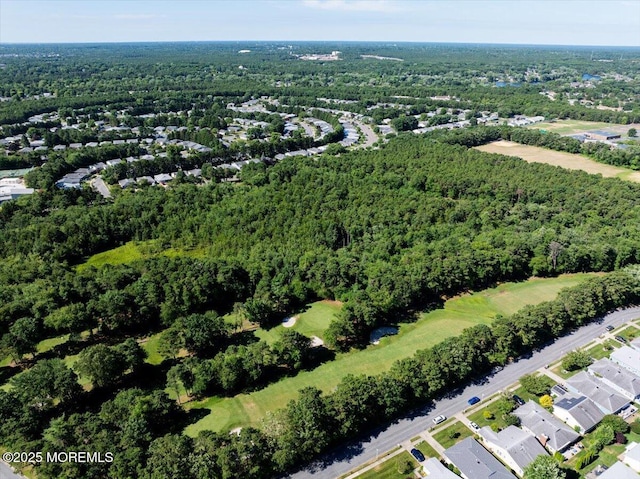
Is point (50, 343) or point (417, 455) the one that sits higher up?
point (50, 343)

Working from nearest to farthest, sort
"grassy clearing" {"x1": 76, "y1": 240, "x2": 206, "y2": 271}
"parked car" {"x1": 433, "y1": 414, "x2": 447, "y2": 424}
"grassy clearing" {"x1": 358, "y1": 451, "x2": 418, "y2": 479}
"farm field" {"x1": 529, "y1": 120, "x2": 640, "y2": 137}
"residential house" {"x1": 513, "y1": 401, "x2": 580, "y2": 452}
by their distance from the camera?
"grassy clearing" {"x1": 358, "y1": 451, "x2": 418, "y2": 479} < "residential house" {"x1": 513, "y1": 401, "x2": 580, "y2": 452} < "parked car" {"x1": 433, "y1": 414, "x2": 447, "y2": 424} < "grassy clearing" {"x1": 76, "y1": 240, "x2": 206, "y2": 271} < "farm field" {"x1": 529, "y1": 120, "x2": 640, "y2": 137}

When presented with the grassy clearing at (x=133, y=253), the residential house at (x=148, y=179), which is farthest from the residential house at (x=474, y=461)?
the residential house at (x=148, y=179)

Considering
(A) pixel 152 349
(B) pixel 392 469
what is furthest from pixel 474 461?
(A) pixel 152 349

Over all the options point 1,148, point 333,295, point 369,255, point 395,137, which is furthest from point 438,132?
point 1,148

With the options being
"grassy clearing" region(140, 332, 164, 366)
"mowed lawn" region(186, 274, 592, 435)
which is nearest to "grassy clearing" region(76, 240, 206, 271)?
"grassy clearing" region(140, 332, 164, 366)

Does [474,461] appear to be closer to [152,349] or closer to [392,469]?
[392,469]

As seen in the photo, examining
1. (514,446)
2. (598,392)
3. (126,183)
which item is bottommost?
(514,446)

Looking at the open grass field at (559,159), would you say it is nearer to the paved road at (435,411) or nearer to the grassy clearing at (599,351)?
the grassy clearing at (599,351)

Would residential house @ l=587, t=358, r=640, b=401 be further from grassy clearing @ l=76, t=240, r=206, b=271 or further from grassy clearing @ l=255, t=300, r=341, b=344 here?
grassy clearing @ l=76, t=240, r=206, b=271
